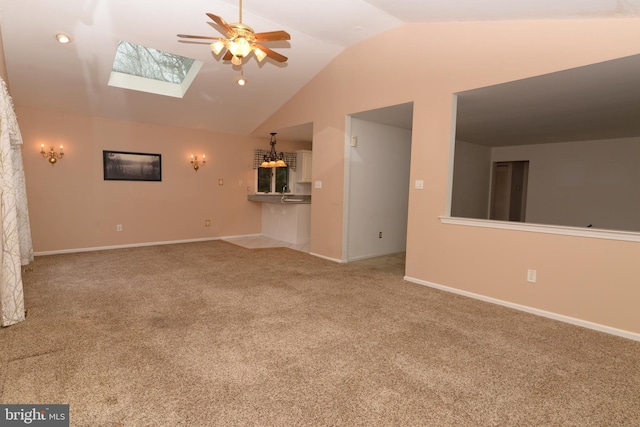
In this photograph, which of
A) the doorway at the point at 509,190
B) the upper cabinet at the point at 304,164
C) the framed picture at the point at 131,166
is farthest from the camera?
the doorway at the point at 509,190

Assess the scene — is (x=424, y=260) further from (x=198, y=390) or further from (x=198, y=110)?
(x=198, y=110)

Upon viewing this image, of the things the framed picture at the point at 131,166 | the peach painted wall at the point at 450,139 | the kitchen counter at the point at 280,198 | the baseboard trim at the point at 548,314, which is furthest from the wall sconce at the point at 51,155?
the baseboard trim at the point at 548,314

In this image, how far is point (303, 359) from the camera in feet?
7.22

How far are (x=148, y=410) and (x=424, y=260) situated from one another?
3.19 metres

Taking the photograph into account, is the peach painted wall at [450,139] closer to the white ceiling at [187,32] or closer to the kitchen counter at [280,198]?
the white ceiling at [187,32]

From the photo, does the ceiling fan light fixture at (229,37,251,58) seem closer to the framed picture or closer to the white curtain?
the white curtain

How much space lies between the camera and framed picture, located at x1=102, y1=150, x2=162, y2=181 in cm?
570

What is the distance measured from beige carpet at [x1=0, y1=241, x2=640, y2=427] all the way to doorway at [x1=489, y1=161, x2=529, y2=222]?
5357 mm

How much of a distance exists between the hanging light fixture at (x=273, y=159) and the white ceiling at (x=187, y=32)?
1.60m

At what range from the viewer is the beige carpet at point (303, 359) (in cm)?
170

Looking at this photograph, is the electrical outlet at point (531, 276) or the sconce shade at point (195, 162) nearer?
the electrical outlet at point (531, 276)

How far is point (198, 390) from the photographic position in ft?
6.05

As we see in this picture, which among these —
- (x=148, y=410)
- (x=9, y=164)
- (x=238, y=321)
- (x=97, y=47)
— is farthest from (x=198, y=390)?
(x=97, y=47)

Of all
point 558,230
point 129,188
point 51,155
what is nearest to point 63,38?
point 51,155
